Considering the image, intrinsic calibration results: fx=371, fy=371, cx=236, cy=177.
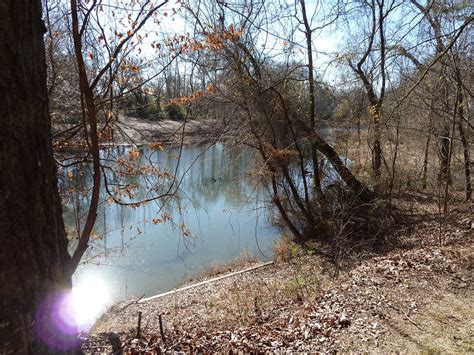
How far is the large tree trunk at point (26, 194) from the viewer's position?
3.32 ft

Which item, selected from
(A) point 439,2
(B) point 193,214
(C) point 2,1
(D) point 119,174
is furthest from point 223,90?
(C) point 2,1

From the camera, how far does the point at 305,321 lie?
4672 millimetres

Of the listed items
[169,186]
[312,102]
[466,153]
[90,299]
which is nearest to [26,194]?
[169,186]

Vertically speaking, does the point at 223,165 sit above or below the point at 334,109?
below

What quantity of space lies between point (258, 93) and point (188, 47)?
5472 mm

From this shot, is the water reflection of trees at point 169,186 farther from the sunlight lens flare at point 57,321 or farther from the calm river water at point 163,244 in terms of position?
the sunlight lens flare at point 57,321

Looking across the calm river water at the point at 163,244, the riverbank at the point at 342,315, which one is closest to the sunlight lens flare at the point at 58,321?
the riverbank at the point at 342,315

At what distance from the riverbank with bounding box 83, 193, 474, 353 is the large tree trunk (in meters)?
3.25

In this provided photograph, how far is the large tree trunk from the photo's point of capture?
1011mm

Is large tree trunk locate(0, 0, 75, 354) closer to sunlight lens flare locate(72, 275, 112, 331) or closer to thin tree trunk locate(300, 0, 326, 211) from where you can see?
sunlight lens flare locate(72, 275, 112, 331)

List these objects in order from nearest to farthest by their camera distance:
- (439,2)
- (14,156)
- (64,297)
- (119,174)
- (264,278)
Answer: (14,156)
(64,297)
(119,174)
(439,2)
(264,278)

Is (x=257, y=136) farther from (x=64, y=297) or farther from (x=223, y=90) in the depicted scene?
(x=64, y=297)

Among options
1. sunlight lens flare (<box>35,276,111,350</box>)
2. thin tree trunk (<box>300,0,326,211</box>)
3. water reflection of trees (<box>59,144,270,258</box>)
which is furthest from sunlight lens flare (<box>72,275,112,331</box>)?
sunlight lens flare (<box>35,276,111,350</box>)

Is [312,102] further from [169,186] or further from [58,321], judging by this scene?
[58,321]
